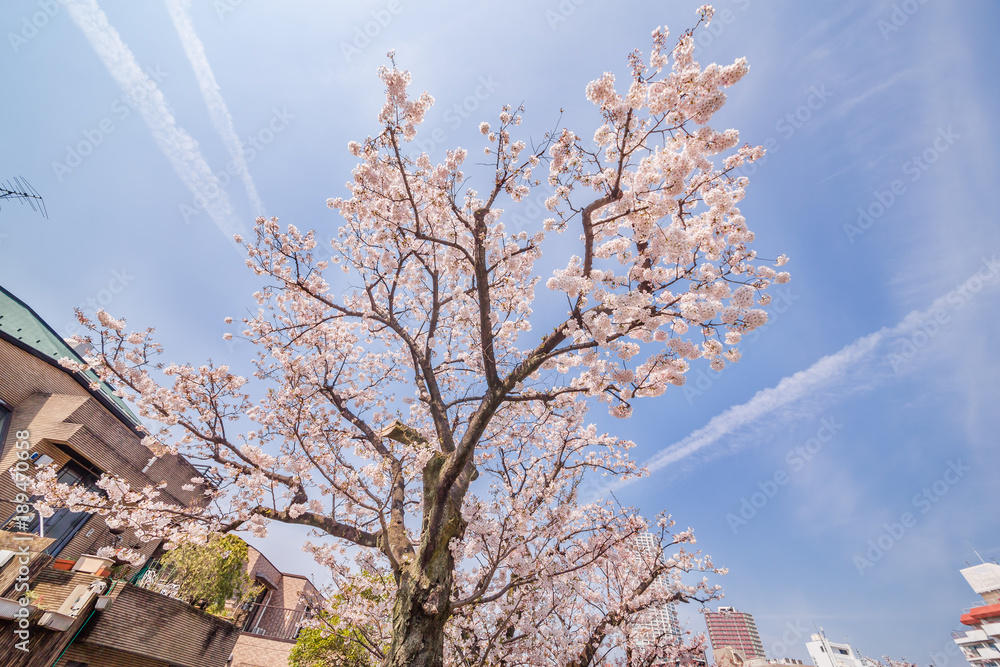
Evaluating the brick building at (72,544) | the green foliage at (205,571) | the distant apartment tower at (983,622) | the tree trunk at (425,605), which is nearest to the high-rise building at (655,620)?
the tree trunk at (425,605)

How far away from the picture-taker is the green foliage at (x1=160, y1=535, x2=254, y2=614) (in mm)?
9117

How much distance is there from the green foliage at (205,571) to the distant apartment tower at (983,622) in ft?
274

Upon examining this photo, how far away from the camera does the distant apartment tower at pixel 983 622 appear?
47.1 meters

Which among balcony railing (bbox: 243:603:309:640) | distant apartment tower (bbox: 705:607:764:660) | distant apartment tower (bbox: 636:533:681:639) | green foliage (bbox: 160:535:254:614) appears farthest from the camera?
distant apartment tower (bbox: 705:607:764:660)

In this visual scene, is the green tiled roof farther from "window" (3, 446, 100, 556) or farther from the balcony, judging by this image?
the balcony

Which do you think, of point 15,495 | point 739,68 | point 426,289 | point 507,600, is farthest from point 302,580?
point 739,68

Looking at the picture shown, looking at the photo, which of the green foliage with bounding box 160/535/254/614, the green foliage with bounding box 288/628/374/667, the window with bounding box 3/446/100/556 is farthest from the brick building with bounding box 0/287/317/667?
the green foliage with bounding box 288/628/374/667

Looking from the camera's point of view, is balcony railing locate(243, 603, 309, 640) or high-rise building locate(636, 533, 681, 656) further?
balcony railing locate(243, 603, 309, 640)

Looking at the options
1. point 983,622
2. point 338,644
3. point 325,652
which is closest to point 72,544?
point 325,652

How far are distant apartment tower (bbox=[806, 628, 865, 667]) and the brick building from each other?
394 ft

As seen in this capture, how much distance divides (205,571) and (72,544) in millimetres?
3452

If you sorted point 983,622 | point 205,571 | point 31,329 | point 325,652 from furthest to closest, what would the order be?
point 983,622, point 31,329, point 325,652, point 205,571

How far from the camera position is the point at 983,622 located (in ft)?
160

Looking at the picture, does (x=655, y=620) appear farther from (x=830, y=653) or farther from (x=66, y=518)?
(x=830, y=653)
